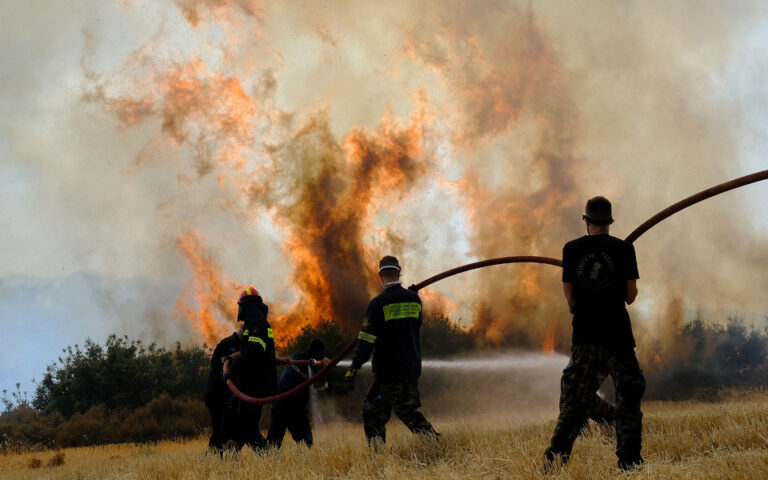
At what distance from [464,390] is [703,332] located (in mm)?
15990

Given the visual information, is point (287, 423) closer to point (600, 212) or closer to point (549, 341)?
point (600, 212)

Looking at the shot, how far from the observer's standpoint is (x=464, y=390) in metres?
29.3

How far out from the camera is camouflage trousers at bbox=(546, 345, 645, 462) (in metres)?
5.76

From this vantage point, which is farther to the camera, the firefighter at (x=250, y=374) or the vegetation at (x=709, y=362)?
the vegetation at (x=709, y=362)

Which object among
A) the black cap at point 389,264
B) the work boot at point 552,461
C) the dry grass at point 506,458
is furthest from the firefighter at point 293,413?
the work boot at point 552,461

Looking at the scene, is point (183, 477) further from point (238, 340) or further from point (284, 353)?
point (284, 353)

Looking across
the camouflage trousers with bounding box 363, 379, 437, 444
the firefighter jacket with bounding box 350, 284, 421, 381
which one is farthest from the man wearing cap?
the firefighter jacket with bounding box 350, 284, 421, 381

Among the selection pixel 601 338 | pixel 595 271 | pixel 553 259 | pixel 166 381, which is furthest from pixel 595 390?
pixel 166 381

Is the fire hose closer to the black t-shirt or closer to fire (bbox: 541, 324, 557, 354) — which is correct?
the black t-shirt

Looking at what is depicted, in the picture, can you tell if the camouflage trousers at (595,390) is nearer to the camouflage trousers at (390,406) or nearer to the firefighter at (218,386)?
the camouflage trousers at (390,406)

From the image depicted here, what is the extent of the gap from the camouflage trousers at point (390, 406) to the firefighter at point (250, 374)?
5.92 feet

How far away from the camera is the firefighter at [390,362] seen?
787cm

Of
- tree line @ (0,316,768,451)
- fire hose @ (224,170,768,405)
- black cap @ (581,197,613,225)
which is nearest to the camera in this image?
black cap @ (581,197,613,225)

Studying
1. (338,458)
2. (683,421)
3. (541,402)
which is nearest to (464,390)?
(541,402)
